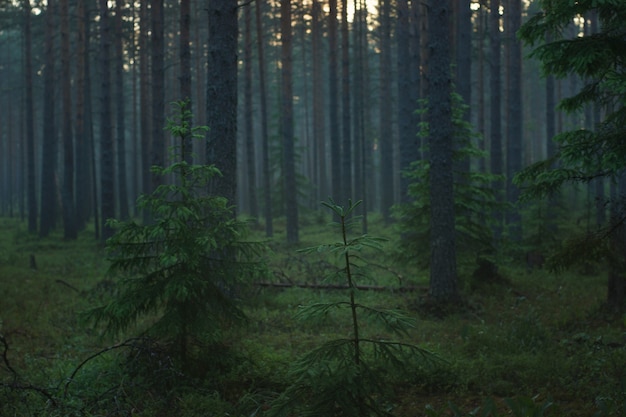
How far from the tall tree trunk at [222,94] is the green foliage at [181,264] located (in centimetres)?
264

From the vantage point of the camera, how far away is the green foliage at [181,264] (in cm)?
631

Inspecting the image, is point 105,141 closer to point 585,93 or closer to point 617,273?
Result: point 585,93

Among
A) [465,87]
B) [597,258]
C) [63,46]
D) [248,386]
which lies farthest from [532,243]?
[63,46]

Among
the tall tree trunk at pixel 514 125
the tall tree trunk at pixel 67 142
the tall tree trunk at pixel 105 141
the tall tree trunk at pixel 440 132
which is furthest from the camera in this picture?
the tall tree trunk at pixel 67 142

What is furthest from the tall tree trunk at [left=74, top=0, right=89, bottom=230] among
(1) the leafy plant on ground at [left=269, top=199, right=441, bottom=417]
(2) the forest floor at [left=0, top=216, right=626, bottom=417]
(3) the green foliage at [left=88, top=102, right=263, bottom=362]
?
(1) the leafy plant on ground at [left=269, top=199, right=441, bottom=417]

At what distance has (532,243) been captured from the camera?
623 inches

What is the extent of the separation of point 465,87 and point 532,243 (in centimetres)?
556

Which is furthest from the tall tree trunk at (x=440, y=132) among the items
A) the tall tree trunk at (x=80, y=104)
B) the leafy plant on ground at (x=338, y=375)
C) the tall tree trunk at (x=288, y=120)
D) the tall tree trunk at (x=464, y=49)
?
the tall tree trunk at (x=80, y=104)

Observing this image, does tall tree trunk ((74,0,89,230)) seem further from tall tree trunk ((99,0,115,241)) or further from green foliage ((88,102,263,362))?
green foliage ((88,102,263,362))

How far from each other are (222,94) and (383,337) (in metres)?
4.85

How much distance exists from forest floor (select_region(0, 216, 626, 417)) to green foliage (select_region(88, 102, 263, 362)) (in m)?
0.49

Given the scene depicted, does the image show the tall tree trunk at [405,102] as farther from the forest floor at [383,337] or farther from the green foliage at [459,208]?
the green foliage at [459,208]

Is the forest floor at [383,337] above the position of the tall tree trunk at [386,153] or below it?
below

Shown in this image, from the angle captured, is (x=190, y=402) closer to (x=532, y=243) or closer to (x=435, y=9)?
(x=435, y=9)
